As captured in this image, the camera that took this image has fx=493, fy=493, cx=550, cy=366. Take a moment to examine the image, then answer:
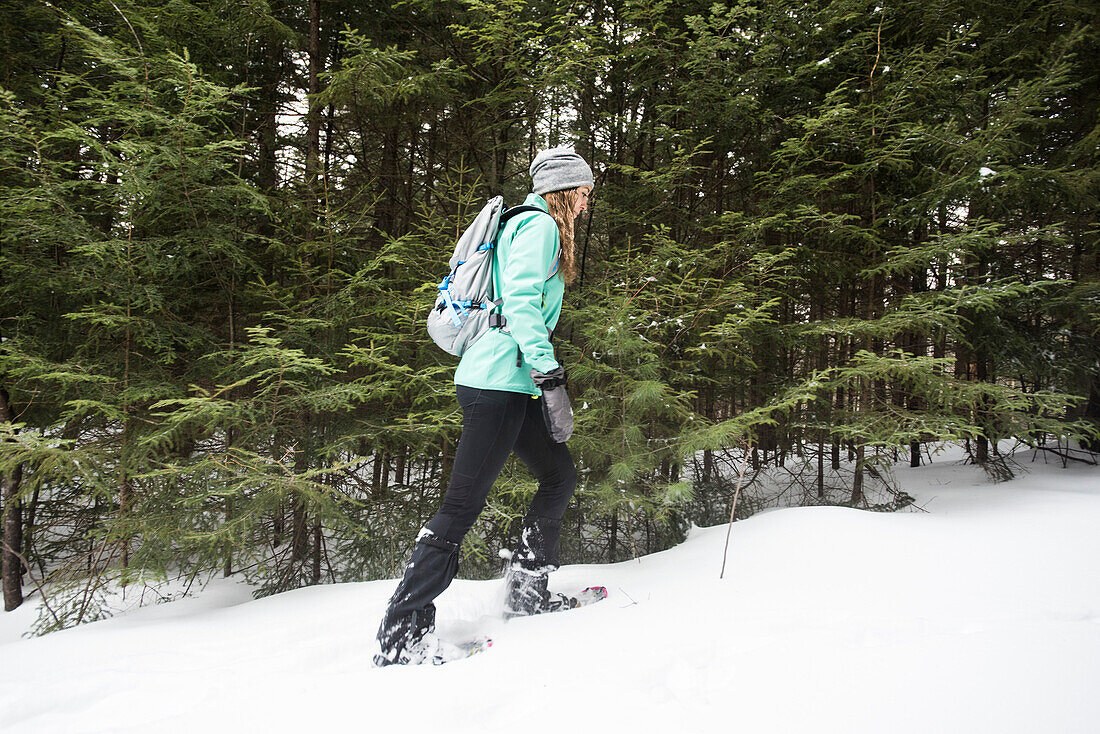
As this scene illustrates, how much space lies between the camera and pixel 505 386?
2.07m

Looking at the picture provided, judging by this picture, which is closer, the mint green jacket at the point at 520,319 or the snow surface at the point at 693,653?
the snow surface at the point at 693,653

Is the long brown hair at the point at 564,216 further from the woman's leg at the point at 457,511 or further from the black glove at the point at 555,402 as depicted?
the woman's leg at the point at 457,511

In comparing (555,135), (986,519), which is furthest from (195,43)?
(986,519)

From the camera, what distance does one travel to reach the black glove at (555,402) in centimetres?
201

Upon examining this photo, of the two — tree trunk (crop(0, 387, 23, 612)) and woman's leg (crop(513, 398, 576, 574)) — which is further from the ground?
woman's leg (crop(513, 398, 576, 574))

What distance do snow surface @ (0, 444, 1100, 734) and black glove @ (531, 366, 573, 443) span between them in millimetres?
850

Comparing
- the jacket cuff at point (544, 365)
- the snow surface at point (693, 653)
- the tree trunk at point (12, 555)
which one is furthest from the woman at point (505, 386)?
the tree trunk at point (12, 555)

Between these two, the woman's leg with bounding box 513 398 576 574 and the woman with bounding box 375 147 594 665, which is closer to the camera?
the woman with bounding box 375 147 594 665

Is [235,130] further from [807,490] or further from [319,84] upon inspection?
[807,490]

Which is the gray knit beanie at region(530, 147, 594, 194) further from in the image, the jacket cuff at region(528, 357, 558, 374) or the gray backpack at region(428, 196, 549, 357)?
the jacket cuff at region(528, 357, 558, 374)

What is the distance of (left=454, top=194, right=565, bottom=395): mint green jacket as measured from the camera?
199 cm

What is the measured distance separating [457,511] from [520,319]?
2.78 feet

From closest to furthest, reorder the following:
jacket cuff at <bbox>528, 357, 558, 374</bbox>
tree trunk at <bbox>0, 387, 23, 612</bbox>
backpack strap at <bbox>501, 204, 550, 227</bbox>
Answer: jacket cuff at <bbox>528, 357, 558, 374</bbox> → backpack strap at <bbox>501, 204, 550, 227</bbox> → tree trunk at <bbox>0, 387, 23, 612</bbox>

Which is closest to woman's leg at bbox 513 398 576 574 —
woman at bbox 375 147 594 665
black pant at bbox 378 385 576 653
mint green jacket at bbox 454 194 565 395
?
woman at bbox 375 147 594 665
